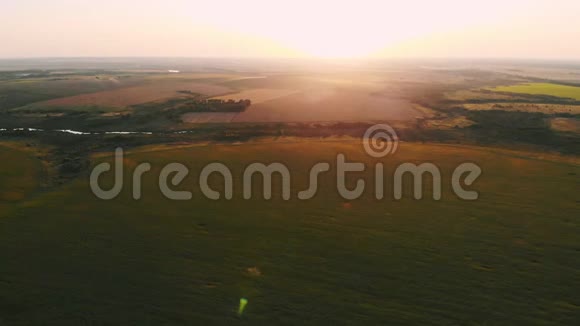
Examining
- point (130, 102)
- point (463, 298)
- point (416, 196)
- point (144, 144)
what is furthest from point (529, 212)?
point (130, 102)

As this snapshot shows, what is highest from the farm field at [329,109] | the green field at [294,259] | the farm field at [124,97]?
the farm field at [124,97]

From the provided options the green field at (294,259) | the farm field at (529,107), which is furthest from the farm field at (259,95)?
the green field at (294,259)

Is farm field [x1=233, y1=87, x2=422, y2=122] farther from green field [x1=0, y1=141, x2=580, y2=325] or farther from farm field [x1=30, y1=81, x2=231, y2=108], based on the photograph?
green field [x1=0, y1=141, x2=580, y2=325]

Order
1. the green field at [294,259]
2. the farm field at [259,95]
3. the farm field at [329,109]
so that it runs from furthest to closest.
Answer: the farm field at [259,95] → the farm field at [329,109] → the green field at [294,259]

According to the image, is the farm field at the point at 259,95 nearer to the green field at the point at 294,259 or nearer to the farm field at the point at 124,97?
the farm field at the point at 124,97

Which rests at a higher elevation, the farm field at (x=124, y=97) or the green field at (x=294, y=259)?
the farm field at (x=124, y=97)

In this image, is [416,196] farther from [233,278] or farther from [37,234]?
[37,234]

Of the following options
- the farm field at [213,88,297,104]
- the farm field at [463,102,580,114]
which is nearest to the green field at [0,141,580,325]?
the farm field at [463,102,580,114]

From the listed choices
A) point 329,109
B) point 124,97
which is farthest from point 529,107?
point 124,97
